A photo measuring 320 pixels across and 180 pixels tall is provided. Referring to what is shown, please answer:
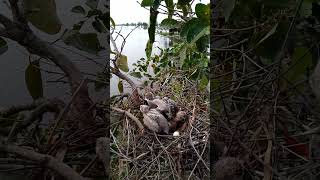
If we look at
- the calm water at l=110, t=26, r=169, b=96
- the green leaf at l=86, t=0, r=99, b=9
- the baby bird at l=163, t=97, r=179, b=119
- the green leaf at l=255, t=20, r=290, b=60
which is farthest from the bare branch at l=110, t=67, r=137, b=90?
the green leaf at l=255, t=20, r=290, b=60

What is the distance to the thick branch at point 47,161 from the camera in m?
0.59

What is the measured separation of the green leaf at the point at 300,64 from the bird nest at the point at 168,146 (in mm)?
511

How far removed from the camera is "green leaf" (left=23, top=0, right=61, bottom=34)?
0.60 m

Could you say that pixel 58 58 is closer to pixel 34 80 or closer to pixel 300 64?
pixel 34 80

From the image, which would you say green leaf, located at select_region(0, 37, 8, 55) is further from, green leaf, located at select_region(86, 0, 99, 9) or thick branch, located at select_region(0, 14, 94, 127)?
green leaf, located at select_region(86, 0, 99, 9)

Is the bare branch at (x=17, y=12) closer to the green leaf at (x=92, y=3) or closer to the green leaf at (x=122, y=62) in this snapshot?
the green leaf at (x=92, y=3)

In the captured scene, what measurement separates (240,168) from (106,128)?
0.78ft

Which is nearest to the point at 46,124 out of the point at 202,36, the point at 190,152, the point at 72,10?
the point at 72,10

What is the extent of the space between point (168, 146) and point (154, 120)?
9 cm

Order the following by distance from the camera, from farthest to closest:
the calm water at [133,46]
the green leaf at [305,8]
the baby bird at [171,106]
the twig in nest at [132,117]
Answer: the baby bird at [171,106]
the twig in nest at [132,117]
the calm water at [133,46]
the green leaf at [305,8]

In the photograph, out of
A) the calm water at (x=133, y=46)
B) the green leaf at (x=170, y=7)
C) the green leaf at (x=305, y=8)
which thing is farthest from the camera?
the calm water at (x=133, y=46)

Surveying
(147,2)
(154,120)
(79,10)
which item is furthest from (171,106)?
(79,10)

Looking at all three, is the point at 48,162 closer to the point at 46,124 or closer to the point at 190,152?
the point at 46,124

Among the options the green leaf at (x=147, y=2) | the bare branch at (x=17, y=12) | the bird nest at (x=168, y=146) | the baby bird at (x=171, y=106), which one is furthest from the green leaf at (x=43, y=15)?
the baby bird at (x=171, y=106)
